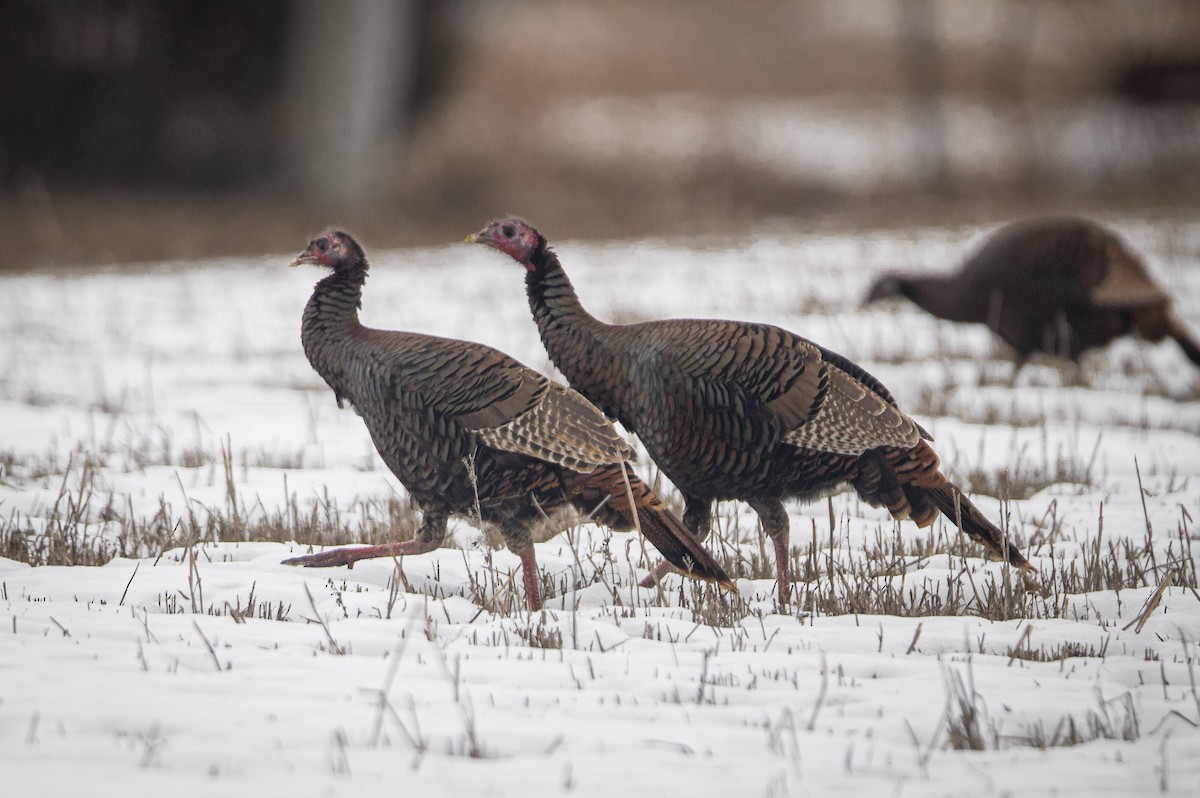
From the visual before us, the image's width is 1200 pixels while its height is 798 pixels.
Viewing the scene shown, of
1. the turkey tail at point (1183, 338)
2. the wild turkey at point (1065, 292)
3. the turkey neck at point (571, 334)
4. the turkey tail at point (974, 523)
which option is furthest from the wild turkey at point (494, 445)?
the turkey tail at point (1183, 338)

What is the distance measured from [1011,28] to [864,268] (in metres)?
20.3

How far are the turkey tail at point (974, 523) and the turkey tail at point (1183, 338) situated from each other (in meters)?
4.32

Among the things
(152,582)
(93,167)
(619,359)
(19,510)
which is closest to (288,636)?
(152,582)

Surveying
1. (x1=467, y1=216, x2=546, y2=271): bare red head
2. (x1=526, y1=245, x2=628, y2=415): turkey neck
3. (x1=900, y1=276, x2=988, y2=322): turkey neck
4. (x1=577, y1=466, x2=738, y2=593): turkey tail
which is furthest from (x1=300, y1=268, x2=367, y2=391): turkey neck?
(x1=900, y1=276, x2=988, y2=322): turkey neck

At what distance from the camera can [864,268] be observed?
12.8 m

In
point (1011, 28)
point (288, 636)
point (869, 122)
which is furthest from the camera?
point (1011, 28)

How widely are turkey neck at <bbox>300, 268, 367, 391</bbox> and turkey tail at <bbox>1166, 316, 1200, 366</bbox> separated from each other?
5.46 metres

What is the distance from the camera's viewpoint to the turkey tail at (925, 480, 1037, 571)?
13.4 ft

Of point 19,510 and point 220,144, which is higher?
point 220,144

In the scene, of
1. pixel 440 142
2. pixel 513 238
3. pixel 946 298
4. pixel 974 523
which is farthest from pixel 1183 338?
pixel 440 142

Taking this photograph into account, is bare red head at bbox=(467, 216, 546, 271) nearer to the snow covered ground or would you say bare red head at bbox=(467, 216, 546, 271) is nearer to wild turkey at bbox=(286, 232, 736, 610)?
wild turkey at bbox=(286, 232, 736, 610)

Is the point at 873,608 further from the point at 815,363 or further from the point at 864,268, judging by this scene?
the point at 864,268

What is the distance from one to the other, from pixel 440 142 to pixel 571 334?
17352 mm

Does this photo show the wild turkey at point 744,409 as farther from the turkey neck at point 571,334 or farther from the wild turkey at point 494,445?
the wild turkey at point 494,445
